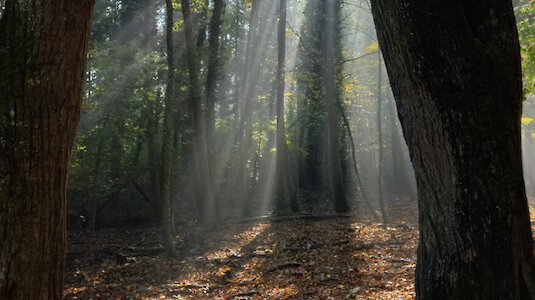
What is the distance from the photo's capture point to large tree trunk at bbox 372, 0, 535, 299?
3.23 meters

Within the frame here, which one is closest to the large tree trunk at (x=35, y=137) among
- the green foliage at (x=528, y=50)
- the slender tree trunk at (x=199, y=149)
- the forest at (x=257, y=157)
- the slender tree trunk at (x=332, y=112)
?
the forest at (x=257, y=157)

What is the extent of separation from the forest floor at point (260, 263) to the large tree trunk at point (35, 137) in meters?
6.01

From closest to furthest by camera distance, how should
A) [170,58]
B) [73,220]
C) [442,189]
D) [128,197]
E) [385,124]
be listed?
1. [442,189]
2. [170,58]
3. [73,220]
4. [128,197]
5. [385,124]

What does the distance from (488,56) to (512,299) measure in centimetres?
177

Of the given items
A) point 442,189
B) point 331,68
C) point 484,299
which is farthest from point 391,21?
point 331,68

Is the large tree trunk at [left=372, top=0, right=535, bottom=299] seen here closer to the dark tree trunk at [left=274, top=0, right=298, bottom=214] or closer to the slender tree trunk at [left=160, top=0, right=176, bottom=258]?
the slender tree trunk at [left=160, top=0, right=176, bottom=258]

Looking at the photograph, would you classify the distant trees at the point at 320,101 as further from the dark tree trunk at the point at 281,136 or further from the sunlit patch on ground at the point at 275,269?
the sunlit patch on ground at the point at 275,269

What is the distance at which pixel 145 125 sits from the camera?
757 inches

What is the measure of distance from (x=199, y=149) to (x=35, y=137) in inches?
566

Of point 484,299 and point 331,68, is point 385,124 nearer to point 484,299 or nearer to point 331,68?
point 331,68

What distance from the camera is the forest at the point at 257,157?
2.97 meters

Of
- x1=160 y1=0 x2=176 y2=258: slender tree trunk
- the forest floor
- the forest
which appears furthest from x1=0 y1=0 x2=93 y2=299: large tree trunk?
x1=160 y1=0 x2=176 y2=258: slender tree trunk

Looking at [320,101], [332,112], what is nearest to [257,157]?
[320,101]

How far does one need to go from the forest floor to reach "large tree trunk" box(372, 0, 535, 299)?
4.38m
